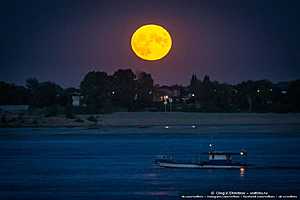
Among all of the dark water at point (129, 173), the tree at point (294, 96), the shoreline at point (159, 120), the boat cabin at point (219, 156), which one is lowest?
the dark water at point (129, 173)

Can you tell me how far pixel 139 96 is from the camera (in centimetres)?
12294

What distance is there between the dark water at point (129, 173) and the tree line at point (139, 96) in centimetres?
4254

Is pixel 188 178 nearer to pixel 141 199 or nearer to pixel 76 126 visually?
pixel 141 199

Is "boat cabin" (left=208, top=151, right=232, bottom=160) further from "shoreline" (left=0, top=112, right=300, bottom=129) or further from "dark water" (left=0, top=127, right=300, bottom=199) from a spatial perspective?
"shoreline" (left=0, top=112, right=300, bottom=129)

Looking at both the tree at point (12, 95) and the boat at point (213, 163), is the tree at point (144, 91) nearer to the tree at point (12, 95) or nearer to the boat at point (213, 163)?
the tree at point (12, 95)

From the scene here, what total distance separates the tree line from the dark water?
140ft

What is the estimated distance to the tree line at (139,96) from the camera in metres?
115

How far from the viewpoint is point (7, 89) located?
135375 millimetres

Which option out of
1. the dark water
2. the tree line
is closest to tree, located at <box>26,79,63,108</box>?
the tree line

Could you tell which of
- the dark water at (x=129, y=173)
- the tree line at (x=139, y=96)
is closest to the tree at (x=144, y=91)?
the tree line at (x=139, y=96)

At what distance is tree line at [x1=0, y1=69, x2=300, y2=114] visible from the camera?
114938mm

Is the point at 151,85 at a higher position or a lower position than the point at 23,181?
higher

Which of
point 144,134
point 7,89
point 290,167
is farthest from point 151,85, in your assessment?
point 290,167

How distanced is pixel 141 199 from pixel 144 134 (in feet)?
186
